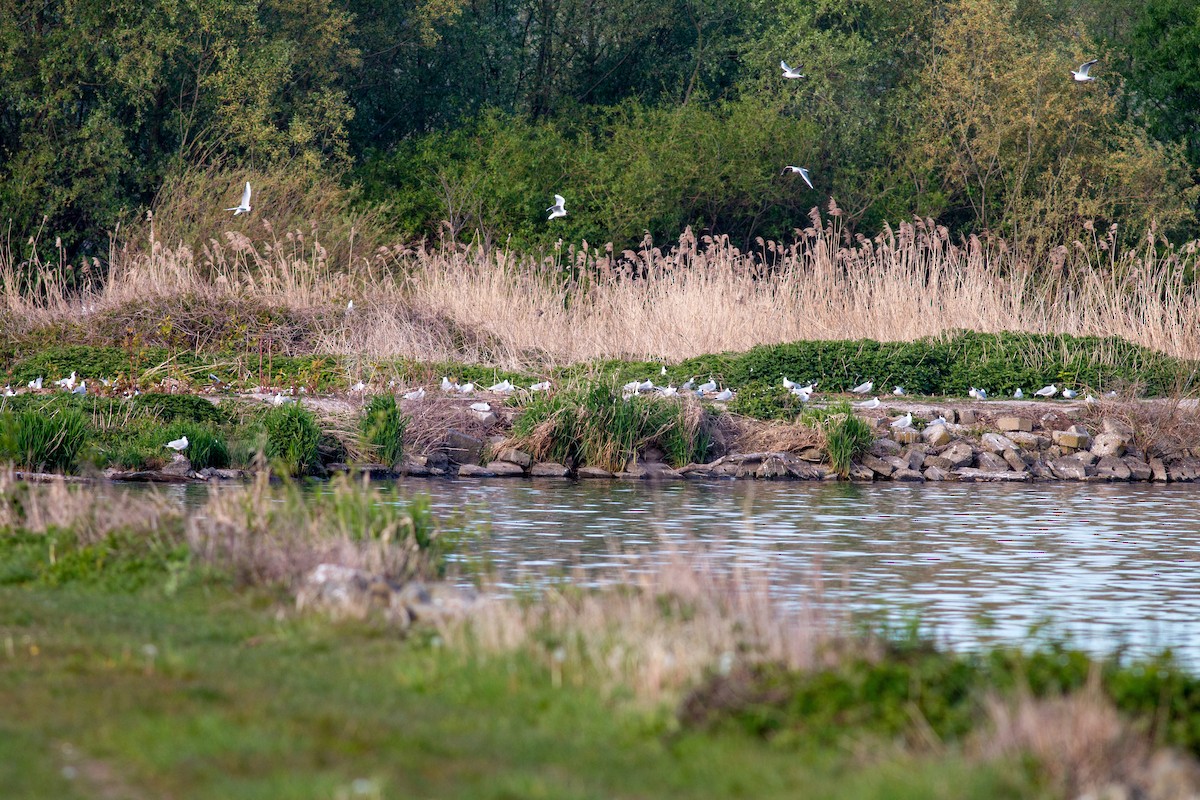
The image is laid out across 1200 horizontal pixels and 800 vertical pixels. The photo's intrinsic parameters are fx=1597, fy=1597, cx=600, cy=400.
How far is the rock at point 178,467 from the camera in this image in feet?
50.6

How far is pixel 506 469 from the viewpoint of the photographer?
1712 cm

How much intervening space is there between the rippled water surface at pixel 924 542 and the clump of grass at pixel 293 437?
50.2 inches

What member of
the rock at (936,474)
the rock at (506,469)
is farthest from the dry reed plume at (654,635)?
the rock at (936,474)

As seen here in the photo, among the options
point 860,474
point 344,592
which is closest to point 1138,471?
point 860,474

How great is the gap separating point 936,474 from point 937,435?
57 centimetres

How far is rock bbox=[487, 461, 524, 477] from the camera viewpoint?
56.2ft

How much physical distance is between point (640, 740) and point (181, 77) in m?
26.8

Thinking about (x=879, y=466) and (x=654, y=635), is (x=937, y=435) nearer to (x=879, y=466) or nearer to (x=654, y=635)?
(x=879, y=466)

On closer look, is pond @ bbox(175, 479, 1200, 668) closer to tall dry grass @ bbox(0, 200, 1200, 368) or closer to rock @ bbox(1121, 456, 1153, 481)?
rock @ bbox(1121, 456, 1153, 481)

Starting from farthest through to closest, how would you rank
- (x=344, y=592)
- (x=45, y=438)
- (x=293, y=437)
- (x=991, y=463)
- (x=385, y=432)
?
1. (x=991, y=463)
2. (x=385, y=432)
3. (x=293, y=437)
4. (x=45, y=438)
5. (x=344, y=592)

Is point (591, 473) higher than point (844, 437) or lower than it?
lower

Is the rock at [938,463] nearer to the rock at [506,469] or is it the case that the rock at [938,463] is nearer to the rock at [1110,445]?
the rock at [1110,445]

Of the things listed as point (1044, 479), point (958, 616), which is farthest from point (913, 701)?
point (1044, 479)

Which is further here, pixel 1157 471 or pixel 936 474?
pixel 1157 471
